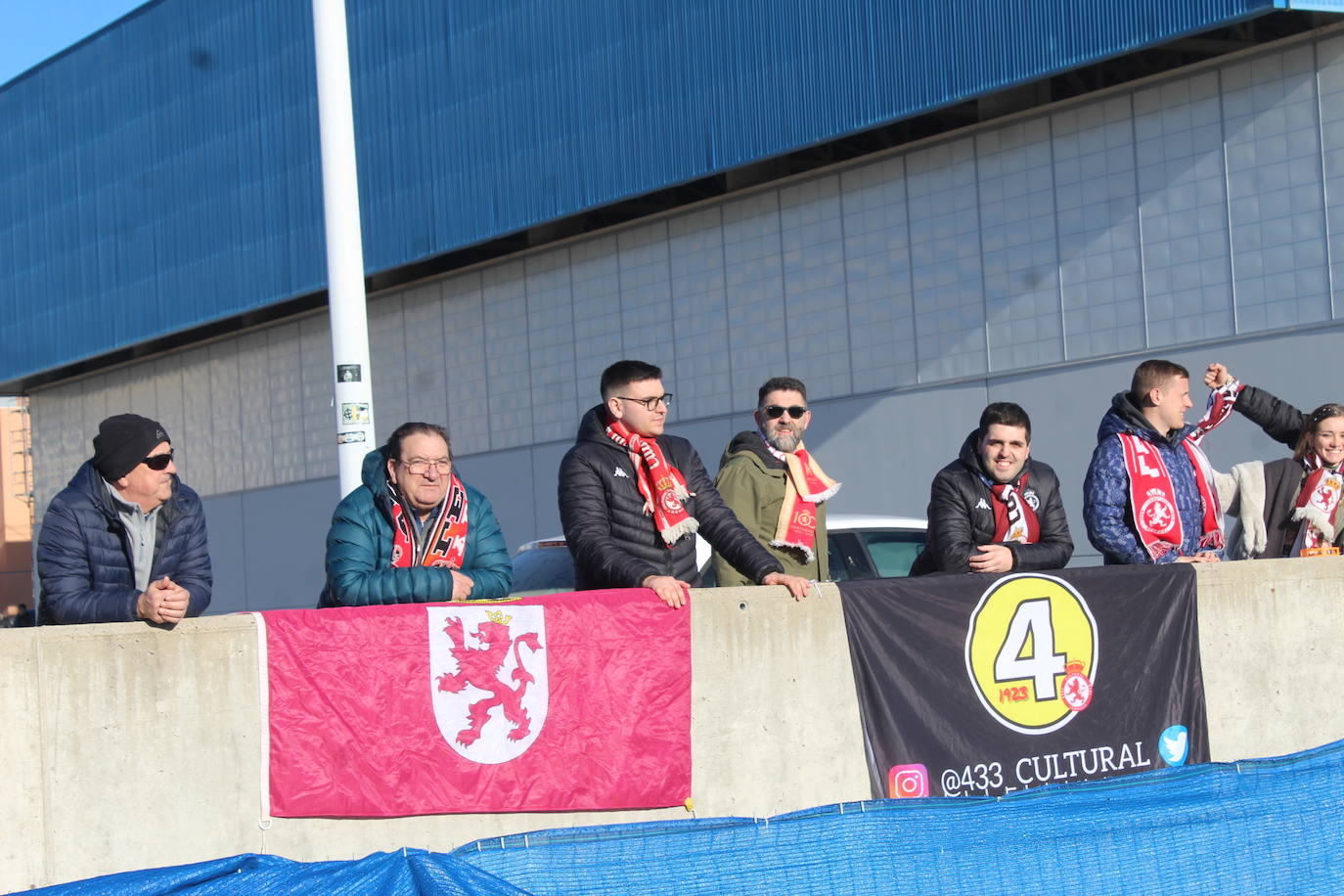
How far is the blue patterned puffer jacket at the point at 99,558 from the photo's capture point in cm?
495

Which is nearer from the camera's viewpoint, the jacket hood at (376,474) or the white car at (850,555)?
the jacket hood at (376,474)

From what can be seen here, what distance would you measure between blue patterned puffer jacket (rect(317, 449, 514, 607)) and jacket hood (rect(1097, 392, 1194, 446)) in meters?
3.24

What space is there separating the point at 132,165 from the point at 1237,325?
20551 millimetres

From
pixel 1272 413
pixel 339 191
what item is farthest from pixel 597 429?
pixel 1272 413

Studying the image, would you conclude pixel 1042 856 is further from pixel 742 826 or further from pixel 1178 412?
pixel 1178 412

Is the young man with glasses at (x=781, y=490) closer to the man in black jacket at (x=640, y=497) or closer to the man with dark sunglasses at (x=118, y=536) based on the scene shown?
the man in black jacket at (x=640, y=497)

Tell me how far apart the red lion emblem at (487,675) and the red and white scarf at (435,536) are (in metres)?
0.36

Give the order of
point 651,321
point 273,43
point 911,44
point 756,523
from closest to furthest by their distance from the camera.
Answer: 1. point 756,523
2. point 911,44
3. point 651,321
4. point 273,43

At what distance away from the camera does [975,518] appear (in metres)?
6.93

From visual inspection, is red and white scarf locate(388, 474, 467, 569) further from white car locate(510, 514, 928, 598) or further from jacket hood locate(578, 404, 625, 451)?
white car locate(510, 514, 928, 598)

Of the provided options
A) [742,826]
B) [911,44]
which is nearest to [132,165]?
[911,44]

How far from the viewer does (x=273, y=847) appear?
16.1 ft

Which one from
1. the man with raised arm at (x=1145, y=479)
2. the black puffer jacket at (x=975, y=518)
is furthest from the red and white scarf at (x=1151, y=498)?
the black puffer jacket at (x=975, y=518)

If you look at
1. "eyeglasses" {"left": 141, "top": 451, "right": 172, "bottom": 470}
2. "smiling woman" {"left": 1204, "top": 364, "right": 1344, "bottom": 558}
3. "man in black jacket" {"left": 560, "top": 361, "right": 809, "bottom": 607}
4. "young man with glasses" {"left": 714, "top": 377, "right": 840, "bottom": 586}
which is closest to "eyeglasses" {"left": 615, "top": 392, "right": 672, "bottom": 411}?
"man in black jacket" {"left": 560, "top": 361, "right": 809, "bottom": 607}
